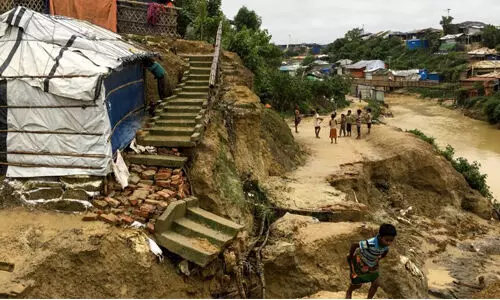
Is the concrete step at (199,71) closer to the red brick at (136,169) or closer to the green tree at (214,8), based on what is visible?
the red brick at (136,169)

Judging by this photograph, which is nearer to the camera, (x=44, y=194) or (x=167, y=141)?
(x=44, y=194)

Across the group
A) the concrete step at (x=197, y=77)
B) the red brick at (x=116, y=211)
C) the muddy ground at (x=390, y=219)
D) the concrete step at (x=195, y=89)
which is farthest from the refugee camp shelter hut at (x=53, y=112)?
the concrete step at (x=197, y=77)

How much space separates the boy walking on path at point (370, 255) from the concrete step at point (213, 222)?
2.07 meters

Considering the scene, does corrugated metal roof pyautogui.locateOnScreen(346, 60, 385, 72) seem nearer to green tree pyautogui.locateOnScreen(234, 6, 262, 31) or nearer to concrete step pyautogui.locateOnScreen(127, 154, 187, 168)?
green tree pyautogui.locateOnScreen(234, 6, 262, 31)

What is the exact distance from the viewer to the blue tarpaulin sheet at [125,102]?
830 cm

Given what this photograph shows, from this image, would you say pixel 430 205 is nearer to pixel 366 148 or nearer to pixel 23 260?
pixel 366 148

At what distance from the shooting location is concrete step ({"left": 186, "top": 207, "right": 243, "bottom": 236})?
7.43 m

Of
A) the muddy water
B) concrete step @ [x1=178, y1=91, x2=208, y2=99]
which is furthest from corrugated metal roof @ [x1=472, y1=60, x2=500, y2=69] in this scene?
concrete step @ [x1=178, y1=91, x2=208, y2=99]

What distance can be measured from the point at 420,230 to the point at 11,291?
12.2 meters

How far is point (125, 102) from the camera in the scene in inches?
368

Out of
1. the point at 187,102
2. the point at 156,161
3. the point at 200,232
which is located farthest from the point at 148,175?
the point at 187,102

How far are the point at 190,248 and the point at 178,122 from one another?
362cm

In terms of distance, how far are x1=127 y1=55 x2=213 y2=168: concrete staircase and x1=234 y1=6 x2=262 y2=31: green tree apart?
65.1ft

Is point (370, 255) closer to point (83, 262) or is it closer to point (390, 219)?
point (83, 262)
